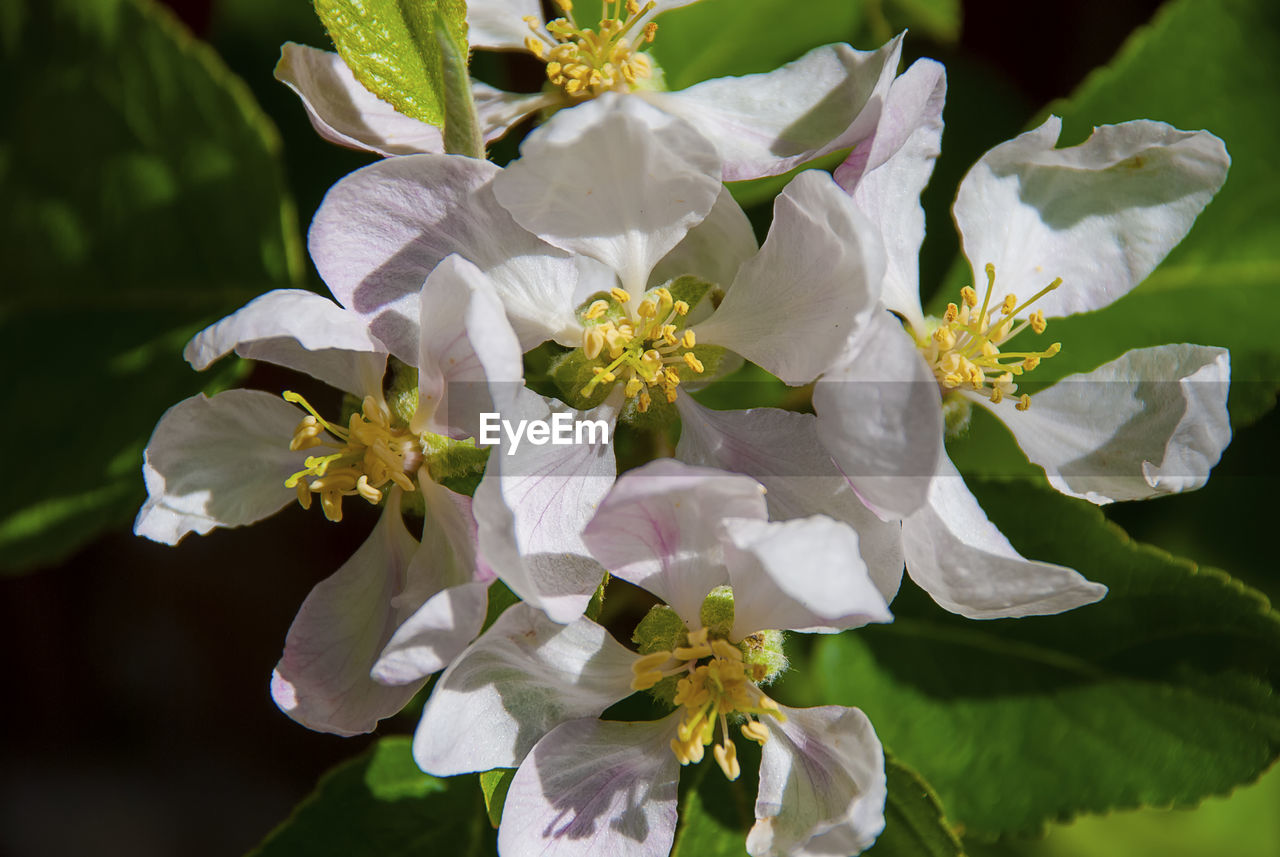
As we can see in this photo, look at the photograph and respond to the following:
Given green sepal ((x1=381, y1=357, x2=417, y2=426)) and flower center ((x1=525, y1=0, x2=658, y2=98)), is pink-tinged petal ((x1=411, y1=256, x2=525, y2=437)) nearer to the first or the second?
green sepal ((x1=381, y1=357, x2=417, y2=426))

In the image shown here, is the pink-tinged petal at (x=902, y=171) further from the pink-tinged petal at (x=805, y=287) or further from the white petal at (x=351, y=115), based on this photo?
the white petal at (x=351, y=115)

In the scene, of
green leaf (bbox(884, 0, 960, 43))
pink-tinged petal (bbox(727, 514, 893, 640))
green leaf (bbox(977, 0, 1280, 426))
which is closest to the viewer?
pink-tinged petal (bbox(727, 514, 893, 640))

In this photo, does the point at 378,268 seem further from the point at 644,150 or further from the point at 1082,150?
the point at 1082,150

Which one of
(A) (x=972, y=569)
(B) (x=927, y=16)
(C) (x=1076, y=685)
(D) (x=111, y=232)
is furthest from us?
(B) (x=927, y=16)

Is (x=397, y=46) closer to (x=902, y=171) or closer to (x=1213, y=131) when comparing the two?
(x=902, y=171)

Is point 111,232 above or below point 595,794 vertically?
above

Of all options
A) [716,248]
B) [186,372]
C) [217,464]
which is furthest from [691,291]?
[186,372]

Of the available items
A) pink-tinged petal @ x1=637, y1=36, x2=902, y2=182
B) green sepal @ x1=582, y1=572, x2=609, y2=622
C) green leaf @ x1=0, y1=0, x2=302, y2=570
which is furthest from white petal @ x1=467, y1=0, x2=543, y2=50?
green sepal @ x1=582, y1=572, x2=609, y2=622
